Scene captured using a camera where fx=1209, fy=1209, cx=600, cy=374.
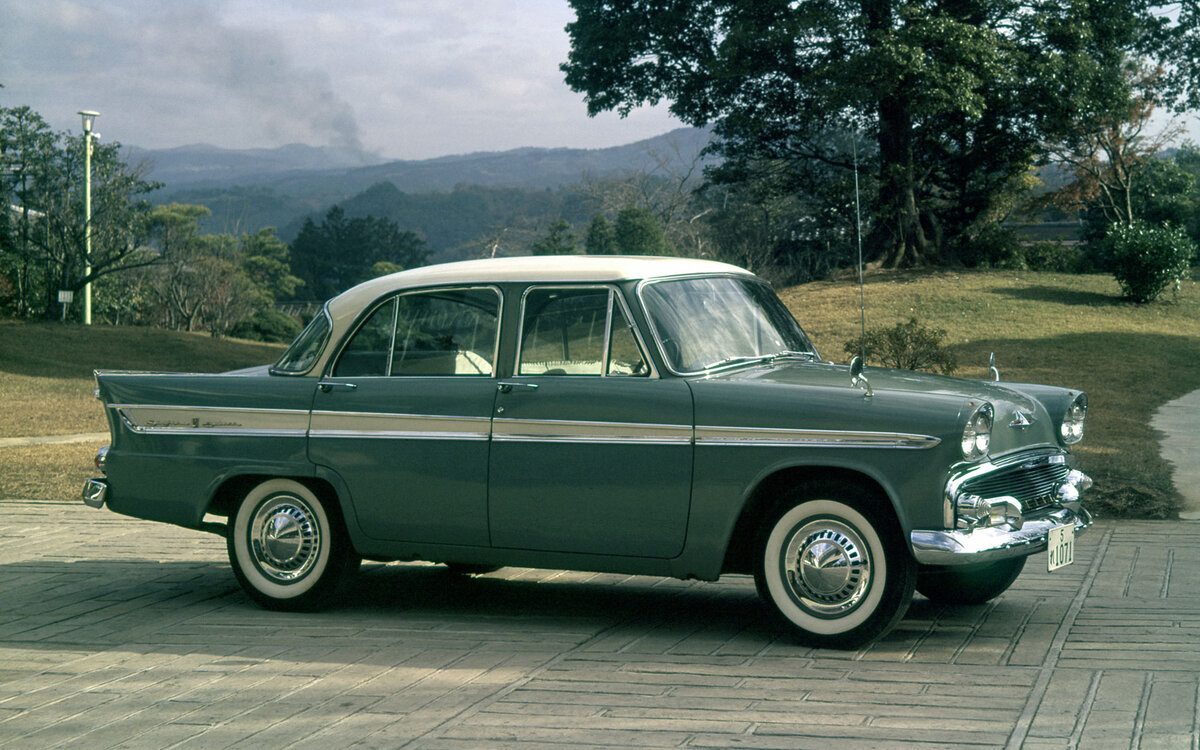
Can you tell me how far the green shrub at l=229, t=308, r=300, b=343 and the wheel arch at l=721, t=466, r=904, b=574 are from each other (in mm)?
38277

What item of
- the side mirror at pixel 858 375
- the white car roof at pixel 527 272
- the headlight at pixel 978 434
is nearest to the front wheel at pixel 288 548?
the white car roof at pixel 527 272

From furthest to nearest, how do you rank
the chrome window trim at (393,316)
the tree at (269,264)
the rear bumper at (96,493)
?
the tree at (269,264) < the rear bumper at (96,493) < the chrome window trim at (393,316)

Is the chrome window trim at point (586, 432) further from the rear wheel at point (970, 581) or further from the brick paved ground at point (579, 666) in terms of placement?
the rear wheel at point (970, 581)

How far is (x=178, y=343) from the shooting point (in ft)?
107

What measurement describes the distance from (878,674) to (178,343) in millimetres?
30359

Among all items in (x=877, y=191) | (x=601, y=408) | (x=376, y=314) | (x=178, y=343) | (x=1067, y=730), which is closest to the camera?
(x=1067, y=730)

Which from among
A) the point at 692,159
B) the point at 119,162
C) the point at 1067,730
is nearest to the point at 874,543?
the point at 1067,730

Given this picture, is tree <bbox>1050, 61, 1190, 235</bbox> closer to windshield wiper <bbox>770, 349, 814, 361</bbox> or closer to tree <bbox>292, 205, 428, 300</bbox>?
windshield wiper <bbox>770, 349, 814, 361</bbox>

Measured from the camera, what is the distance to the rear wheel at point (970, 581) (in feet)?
20.0

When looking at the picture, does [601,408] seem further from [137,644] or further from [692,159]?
[692,159]

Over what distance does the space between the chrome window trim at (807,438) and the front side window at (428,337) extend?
1239 millimetres

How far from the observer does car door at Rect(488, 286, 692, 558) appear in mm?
5516

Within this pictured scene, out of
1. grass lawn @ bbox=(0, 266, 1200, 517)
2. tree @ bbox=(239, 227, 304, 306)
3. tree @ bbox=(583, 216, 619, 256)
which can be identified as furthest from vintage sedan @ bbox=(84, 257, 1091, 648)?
tree @ bbox=(239, 227, 304, 306)

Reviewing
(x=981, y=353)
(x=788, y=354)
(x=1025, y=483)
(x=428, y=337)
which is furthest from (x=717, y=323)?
(x=981, y=353)
